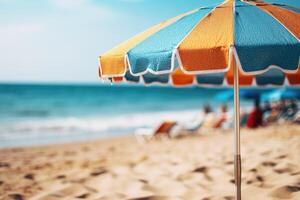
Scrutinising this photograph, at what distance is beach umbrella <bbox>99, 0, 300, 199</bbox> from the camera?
256 centimetres

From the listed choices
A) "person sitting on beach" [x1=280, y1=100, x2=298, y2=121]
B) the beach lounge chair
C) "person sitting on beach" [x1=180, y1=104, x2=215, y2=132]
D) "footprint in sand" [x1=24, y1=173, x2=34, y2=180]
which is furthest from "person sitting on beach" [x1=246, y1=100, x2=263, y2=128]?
"footprint in sand" [x1=24, y1=173, x2=34, y2=180]

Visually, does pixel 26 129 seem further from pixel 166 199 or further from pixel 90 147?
pixel 166 199

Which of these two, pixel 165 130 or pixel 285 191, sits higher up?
pixel 285 191

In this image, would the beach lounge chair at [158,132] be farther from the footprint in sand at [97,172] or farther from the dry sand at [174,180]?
the footprint in sand at [97,172]

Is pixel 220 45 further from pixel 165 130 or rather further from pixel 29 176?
pixel 165 130

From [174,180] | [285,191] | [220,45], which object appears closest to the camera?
[220,45]

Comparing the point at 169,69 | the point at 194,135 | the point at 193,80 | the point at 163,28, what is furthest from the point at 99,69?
the point at 194,135

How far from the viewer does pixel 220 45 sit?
262 cm

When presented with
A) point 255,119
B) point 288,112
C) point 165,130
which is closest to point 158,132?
point 165,130

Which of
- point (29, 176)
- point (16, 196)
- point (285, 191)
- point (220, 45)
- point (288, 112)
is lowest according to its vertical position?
point (288, 112)

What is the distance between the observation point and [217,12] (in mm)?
3168

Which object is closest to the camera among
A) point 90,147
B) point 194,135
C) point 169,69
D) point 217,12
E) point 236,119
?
point 169,69

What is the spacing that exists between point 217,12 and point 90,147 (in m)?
9.48

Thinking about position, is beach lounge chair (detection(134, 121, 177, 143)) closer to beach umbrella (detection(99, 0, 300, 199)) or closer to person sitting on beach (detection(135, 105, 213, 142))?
person sitting on beach (detection(135, 105, 213, 142))
